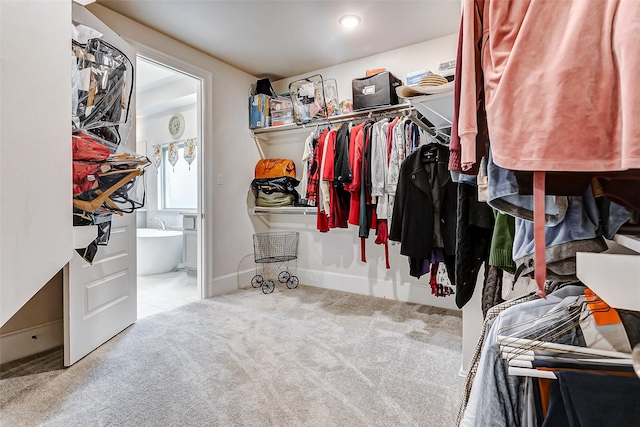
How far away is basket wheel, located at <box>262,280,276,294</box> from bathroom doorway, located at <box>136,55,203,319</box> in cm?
66

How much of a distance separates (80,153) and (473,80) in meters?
1.48

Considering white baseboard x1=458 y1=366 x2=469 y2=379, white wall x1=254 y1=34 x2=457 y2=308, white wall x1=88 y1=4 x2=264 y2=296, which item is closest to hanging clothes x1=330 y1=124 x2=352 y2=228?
white wall x1=254 y1=34 x2=457 y2=308

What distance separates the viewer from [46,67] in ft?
2.69

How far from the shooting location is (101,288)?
2.12 m

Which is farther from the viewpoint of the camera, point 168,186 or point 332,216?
point 168,186

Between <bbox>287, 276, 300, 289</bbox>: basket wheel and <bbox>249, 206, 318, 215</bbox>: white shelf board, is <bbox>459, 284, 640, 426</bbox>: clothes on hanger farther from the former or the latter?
<bbox>287, 276, 300, 289</bbox>: basket wheel

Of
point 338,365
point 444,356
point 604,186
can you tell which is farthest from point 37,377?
point 604,186

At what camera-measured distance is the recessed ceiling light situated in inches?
95.6

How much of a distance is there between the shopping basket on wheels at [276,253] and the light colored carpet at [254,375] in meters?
1.00

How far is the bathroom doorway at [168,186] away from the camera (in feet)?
12.6

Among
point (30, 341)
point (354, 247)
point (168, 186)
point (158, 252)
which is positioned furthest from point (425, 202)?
point (168, 186)

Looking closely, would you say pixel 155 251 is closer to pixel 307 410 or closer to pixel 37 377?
pixel 37 377

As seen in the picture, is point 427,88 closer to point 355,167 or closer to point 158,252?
point 355,167

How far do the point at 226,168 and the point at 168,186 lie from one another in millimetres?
2161
